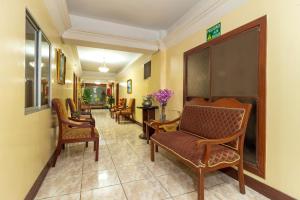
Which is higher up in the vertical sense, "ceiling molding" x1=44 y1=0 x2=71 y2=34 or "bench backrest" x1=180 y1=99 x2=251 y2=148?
"ceiling molding" x1=44 y1=0 x2=71 y2=34

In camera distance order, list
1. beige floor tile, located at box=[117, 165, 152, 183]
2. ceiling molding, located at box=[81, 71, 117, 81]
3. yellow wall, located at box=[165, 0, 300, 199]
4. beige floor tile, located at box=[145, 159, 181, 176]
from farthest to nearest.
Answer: ceiling molding, located at box=[81, 71, 117, 81], beige floor tile, located at box=[145, 159, 181, 176], beige floor tile, located at box=[117, 165, 152, 183], yellow wall, located at box=[165, 0, 300, 199]

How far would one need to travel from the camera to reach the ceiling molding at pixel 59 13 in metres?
2.18

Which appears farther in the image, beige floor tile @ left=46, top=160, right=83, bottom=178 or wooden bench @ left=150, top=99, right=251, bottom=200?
beige floor tile @ left=46, top=160, right=83, bottom=178

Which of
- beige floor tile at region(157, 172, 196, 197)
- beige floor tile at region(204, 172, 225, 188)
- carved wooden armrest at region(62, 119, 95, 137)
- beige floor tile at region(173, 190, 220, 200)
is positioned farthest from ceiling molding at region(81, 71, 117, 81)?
beige floor tile at region(173, 190, 220, 200)

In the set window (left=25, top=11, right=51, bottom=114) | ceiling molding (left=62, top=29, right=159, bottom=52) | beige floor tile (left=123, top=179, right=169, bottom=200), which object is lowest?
beige floor tile (left=123, top=179, right=169, bottom=200)

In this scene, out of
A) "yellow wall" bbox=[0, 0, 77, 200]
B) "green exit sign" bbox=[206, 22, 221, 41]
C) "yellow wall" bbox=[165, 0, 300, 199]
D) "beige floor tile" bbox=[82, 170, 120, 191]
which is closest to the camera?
"yellow wall" bbox=[0, 0, 77, 200]

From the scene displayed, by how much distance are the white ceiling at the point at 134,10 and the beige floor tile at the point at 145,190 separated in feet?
9.17

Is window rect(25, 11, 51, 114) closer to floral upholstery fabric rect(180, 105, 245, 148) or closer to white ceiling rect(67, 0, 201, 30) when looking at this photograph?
white ceiling rect(67, 0, 201, 30)

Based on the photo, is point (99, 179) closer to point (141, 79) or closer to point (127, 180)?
point (127, 180)

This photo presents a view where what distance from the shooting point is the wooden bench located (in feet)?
4.92

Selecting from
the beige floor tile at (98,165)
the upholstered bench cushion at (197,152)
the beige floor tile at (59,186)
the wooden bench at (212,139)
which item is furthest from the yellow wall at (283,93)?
the beige floor tile at (59,186)

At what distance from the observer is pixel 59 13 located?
2459 millimetres

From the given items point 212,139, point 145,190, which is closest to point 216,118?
point 212,139

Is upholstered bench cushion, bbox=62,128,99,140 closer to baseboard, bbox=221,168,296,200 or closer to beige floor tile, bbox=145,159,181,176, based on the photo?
beige floor tile, bbox=145,159,181,176
